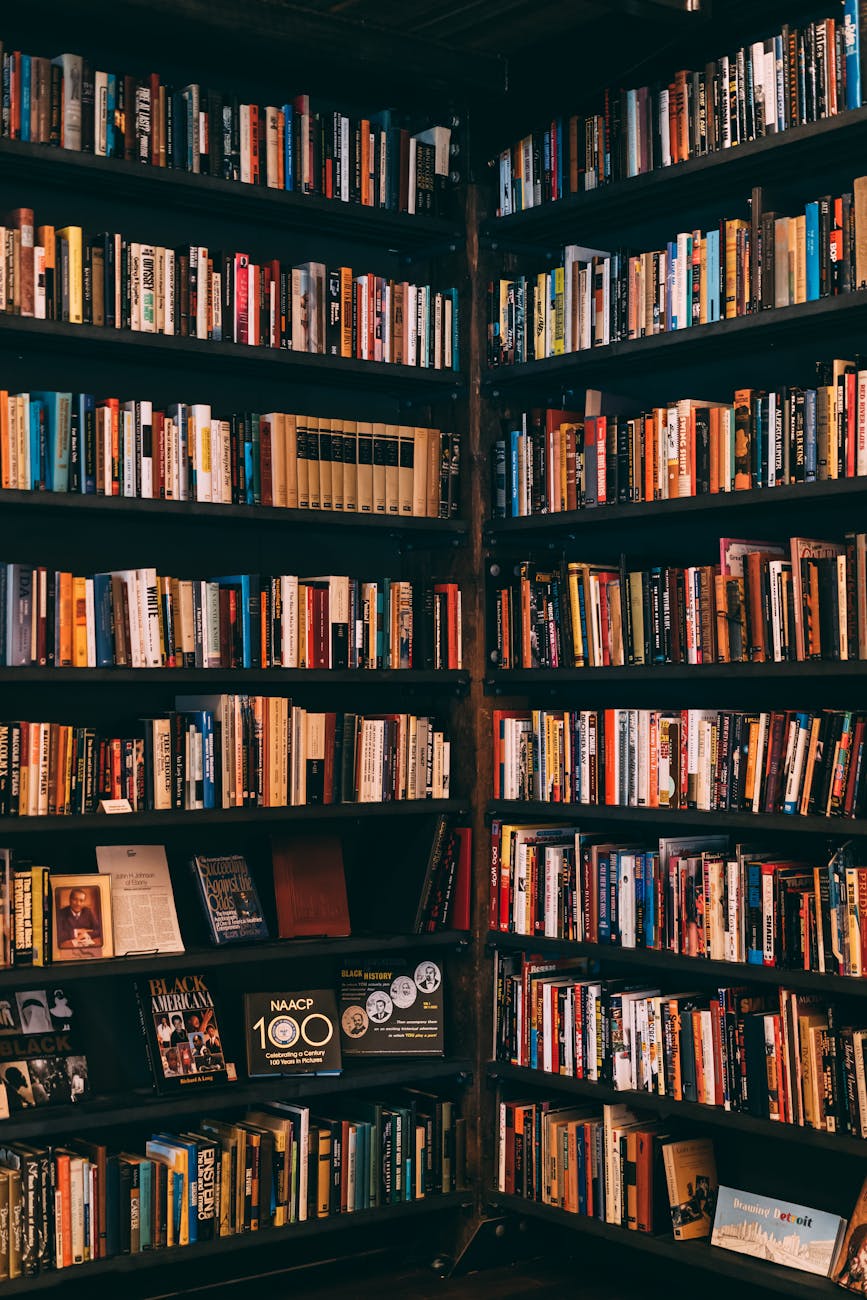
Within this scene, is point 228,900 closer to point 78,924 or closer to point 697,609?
point 78,924

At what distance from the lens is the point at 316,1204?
161 inches

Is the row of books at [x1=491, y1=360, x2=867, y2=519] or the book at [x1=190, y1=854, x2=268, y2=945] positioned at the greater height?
the row of books at [x1=491, y1=360, x2=867, y2=519]

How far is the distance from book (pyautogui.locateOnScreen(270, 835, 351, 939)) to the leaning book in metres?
0.27

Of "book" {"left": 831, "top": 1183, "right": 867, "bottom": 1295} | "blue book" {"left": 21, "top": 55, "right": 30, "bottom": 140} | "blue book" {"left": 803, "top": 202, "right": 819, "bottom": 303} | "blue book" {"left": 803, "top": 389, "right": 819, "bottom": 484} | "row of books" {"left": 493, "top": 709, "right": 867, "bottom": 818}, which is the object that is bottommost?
"book" {"left": 831, "top": 1183, "right": 867, "bottom": 1295}

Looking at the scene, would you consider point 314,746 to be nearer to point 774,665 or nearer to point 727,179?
point 774,665

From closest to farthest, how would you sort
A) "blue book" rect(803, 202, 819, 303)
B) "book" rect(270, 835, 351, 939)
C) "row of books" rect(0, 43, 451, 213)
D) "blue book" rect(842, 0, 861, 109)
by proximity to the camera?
"blue book" rect(842, 0, 861, 109), "blue book" rect(803, 202, 819, 303), "row of books" rect(0, 43, 451, 213), "book" rect(270, 835, 351, 939)

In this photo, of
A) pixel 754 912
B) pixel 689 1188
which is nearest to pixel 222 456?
pixel 754 912

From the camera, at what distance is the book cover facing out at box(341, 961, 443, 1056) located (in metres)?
4.30

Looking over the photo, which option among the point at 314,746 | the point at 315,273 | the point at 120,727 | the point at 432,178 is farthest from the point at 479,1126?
the point at 432,178

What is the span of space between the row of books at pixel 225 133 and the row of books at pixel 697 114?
28cm

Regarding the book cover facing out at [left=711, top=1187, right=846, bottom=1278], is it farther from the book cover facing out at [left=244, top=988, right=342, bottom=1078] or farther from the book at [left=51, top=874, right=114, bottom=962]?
the book at [left=51, top=874, right=114, bottom=962]

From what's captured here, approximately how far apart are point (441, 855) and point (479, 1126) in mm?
721

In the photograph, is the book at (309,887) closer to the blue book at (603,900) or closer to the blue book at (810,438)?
the blue book at (603,900)

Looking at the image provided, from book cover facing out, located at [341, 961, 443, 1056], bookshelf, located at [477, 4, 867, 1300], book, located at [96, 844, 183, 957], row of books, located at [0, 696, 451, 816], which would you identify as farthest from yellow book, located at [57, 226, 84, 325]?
book cover facing out, located at [341, 961, 443, 1056]
